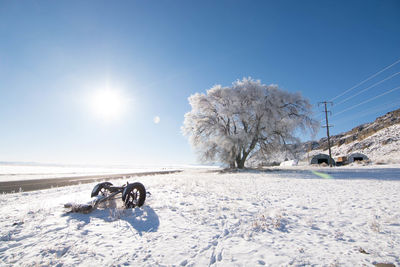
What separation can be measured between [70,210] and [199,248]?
435cm

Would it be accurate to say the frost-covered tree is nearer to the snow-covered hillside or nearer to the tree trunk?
the tree trunk

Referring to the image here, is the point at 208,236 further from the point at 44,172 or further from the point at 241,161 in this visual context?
the point at 44,172

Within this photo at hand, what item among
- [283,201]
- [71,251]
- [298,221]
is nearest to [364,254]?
[298,221]

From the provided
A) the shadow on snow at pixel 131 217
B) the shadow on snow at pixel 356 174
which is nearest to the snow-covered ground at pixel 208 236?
the shadow on snow at pixel 131 217

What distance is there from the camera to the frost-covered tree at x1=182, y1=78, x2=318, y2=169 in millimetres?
21812

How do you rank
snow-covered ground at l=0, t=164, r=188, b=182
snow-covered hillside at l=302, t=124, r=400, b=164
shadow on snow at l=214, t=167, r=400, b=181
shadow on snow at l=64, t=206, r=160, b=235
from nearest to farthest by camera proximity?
shadow on snow at l=64, t=206, r=160, b=235 → shadow on snow at l=214, t=167, r=400, b=181 → snow-covered ground at l=0, t=164, r=188, b=182 → snow-covered hillside at l=302, t=124, r=400, b=164

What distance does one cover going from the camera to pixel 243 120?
2278cm

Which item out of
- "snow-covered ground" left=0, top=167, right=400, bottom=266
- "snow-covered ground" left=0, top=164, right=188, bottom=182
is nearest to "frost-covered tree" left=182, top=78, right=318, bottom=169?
"snow-covered ground" left=0, top=167, right=400, bottom=266

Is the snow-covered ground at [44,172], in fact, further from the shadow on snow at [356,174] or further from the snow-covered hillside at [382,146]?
the snow-covered hillside at [382,146]

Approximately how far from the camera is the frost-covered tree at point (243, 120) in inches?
859

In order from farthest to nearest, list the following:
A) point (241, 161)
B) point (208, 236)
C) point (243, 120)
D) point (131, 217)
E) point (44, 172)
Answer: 1. point (44, 172)
2. point (241, 161)
3. point (243, 120)
4. point (131, 217)
5. point (208, 236)

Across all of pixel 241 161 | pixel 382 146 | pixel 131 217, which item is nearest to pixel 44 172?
pixel 241 161

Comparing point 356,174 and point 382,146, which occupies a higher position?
point 382,146

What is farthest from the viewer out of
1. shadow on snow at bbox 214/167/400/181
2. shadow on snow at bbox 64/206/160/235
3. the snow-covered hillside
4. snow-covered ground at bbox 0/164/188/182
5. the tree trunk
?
the snow-covered hillside
